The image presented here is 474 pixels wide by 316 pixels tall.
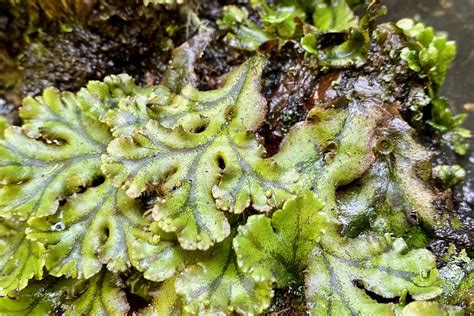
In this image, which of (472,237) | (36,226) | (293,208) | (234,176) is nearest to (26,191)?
(36,226)

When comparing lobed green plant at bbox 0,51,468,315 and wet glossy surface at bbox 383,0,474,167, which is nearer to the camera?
lobed green plant at bbox 0,51,468,315

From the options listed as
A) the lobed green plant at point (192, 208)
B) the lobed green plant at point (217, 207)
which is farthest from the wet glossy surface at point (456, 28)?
the lobed green plant at point (192, 208)

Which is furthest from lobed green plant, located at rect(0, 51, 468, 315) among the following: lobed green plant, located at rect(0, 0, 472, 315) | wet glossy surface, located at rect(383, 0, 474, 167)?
wet glossy surface, located at rect(383, 0, 474, 167)

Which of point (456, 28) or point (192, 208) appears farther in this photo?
point (456, 28)

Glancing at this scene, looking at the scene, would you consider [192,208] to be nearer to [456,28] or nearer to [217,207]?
[217,207]

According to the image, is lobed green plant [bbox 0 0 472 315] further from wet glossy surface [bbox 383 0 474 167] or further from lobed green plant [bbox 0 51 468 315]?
wet glossy surface [bbox 383 0 474 167]

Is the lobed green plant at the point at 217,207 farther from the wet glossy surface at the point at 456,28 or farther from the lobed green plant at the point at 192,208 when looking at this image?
the wet glossy surface at the point at 456,28

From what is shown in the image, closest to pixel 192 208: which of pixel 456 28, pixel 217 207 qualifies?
pixel 217 207

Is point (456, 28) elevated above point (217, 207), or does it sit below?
below
